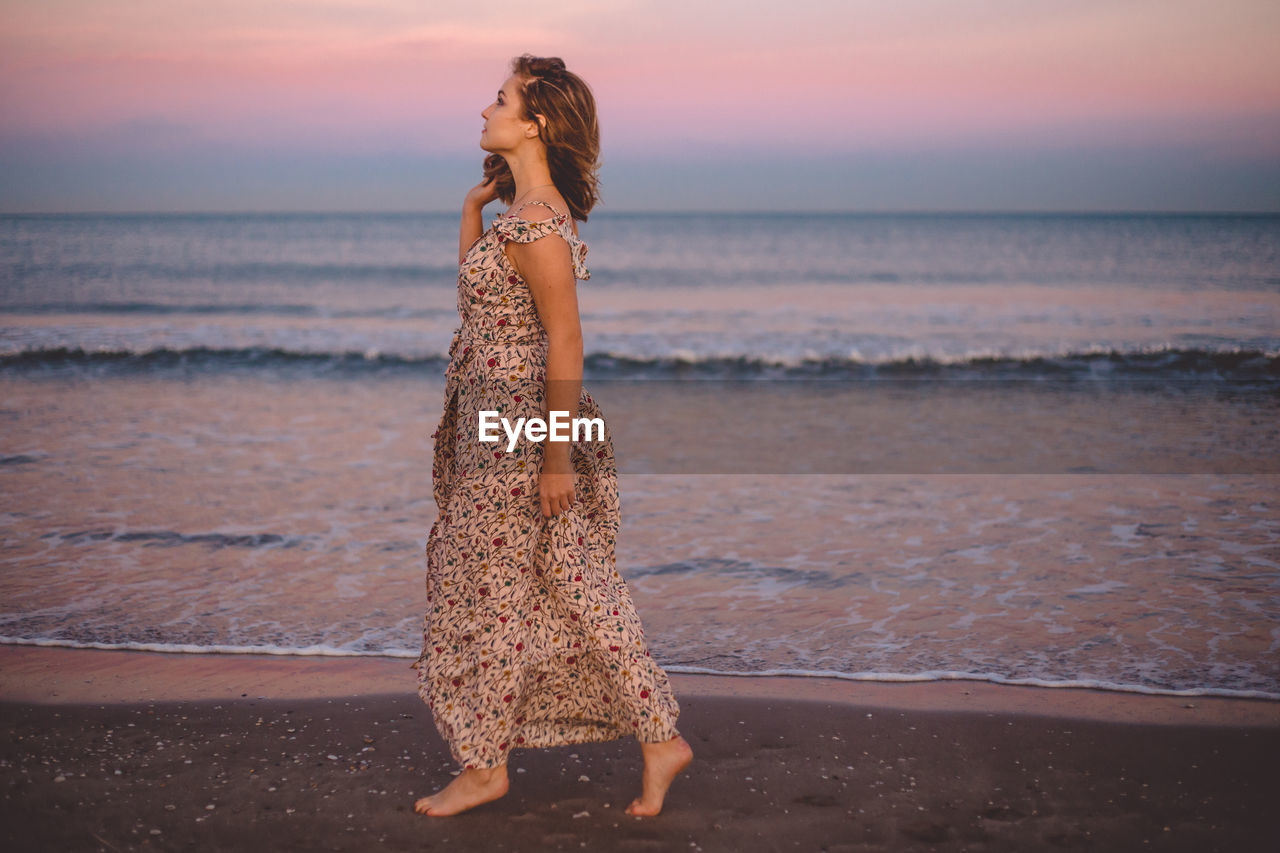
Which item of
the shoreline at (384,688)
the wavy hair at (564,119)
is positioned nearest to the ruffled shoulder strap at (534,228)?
the wavy hair at (564,119)

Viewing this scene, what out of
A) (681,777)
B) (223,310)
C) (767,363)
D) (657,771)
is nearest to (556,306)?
(657,771)

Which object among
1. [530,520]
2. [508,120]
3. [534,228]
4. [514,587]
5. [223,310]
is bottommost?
[514,587]

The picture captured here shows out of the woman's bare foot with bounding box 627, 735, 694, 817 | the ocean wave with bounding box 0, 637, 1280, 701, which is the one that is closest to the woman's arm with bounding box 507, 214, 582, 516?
the woman's bare foot with bounding box 627, 735, 694, 817

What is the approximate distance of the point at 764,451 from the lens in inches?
315

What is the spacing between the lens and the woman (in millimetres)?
2498

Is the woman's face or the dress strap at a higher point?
the woman's face

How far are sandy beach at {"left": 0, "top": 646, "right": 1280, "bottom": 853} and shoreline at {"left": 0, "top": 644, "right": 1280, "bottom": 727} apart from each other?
0.04ft

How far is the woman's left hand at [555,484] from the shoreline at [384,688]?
1309 millimetres

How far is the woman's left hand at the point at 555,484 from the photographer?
2.55m

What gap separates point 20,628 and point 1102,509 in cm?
583

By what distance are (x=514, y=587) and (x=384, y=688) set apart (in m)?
1.28

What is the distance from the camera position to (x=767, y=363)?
14086mm

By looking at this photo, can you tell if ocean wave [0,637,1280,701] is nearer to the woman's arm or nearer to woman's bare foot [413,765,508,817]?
woman's bare foot [413,765,508,817]

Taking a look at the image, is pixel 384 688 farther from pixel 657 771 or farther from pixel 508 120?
pixel 508 120
